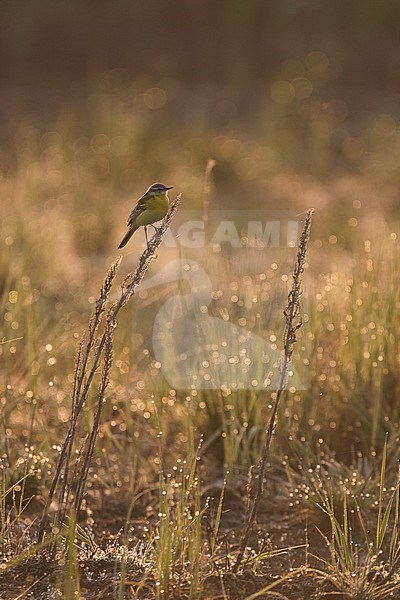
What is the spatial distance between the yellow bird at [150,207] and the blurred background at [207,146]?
59cm

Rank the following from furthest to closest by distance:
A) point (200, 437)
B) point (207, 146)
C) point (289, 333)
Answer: point (207, 146), point (200, 437), point (289, 333)

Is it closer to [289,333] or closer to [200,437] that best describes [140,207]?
[289,333]

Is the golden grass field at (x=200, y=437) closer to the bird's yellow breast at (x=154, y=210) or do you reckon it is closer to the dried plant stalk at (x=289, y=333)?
the dried plant stalk at (x=289, y=333)

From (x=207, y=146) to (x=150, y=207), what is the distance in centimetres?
477

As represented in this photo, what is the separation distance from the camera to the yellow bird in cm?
154

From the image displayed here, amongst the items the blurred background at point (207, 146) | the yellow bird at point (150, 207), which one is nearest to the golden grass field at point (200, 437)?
the blurred background at point (207, 146)

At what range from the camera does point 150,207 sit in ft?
5.09

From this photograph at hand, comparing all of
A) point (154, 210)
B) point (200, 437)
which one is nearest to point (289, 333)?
point (154, 210)

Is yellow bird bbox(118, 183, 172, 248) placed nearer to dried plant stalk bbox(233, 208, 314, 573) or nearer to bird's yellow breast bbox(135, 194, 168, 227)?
bird's yellow breast bbox(135, 194, 168, 227)

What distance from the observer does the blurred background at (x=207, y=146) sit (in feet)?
7.80

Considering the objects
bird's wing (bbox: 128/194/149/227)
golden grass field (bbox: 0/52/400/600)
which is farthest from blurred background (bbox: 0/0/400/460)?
bird's wing (bbox: 128/194/149/227)

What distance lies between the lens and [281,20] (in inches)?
352

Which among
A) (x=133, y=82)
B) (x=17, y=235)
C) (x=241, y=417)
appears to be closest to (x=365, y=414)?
(x=241, y=417)

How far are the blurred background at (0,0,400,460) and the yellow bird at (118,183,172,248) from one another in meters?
0.59
